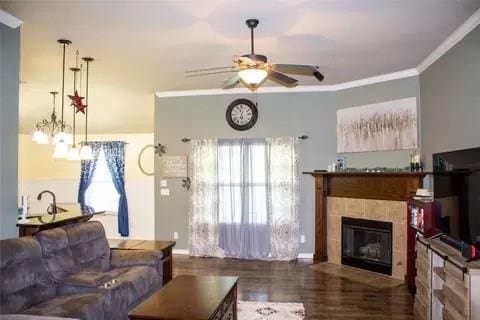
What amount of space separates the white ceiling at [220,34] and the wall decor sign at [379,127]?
0.53m

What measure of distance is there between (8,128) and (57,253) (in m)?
1.18

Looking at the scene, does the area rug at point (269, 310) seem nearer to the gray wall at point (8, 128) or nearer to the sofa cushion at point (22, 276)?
the sofa cushion at point (22, 276)

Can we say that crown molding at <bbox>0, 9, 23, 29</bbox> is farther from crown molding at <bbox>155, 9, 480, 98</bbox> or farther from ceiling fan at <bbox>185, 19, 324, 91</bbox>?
crown molding at <bbox>155, 9, 480, 98</bbox>

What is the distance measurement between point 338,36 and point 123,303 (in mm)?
3375

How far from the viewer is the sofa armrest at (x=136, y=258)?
4062mm

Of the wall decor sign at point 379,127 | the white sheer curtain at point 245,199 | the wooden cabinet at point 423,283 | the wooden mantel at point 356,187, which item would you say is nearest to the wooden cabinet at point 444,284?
the wooden cabinet at point 423,283

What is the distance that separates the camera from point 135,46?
4.31m

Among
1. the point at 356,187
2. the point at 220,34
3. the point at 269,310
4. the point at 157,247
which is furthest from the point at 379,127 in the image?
the point at 157,247

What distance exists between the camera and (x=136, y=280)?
3.58 metres

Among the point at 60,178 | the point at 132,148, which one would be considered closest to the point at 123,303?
the point at 132,148

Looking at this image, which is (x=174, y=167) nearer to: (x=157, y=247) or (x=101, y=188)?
(x=157, y=247)

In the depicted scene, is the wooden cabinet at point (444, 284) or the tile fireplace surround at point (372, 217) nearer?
the wooden cabinet at point (444, 284)

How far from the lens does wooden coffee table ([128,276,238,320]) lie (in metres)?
2.57

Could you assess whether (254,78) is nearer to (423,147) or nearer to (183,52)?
(183,52)
